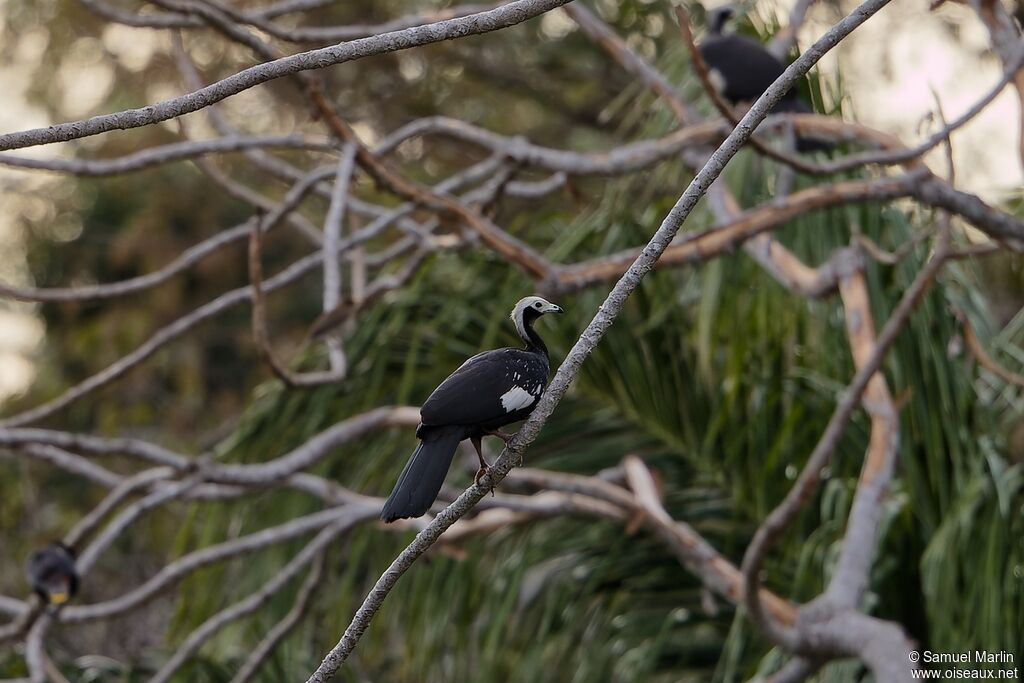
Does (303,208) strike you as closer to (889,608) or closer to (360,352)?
(360,352)

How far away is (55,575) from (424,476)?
9.17 feet

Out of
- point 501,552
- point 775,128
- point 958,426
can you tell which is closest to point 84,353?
point 501,552

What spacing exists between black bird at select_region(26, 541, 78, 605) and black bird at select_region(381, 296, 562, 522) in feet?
8.14

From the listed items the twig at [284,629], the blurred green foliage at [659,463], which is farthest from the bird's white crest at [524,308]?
the twig at [284,629]

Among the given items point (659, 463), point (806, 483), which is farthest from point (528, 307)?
point (659, 463)

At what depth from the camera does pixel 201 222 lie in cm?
891

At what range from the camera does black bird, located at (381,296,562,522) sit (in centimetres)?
230

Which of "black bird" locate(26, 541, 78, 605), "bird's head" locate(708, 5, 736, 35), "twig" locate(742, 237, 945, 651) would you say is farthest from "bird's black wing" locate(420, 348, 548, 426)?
"bird's head" locate(708, 5, 736, 35)

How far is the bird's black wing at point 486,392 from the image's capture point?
246 centimetres

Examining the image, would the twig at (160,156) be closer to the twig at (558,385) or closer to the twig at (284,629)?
the twig at (284,629)

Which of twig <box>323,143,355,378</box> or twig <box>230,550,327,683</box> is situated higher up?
twig <box>323,143,355,378</box>

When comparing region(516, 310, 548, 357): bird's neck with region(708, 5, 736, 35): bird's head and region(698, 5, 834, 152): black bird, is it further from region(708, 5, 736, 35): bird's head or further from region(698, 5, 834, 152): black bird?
region(708, 5, 736, 35): bird's head

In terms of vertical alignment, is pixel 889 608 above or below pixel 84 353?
below

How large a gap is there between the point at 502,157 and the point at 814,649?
6.58ft
